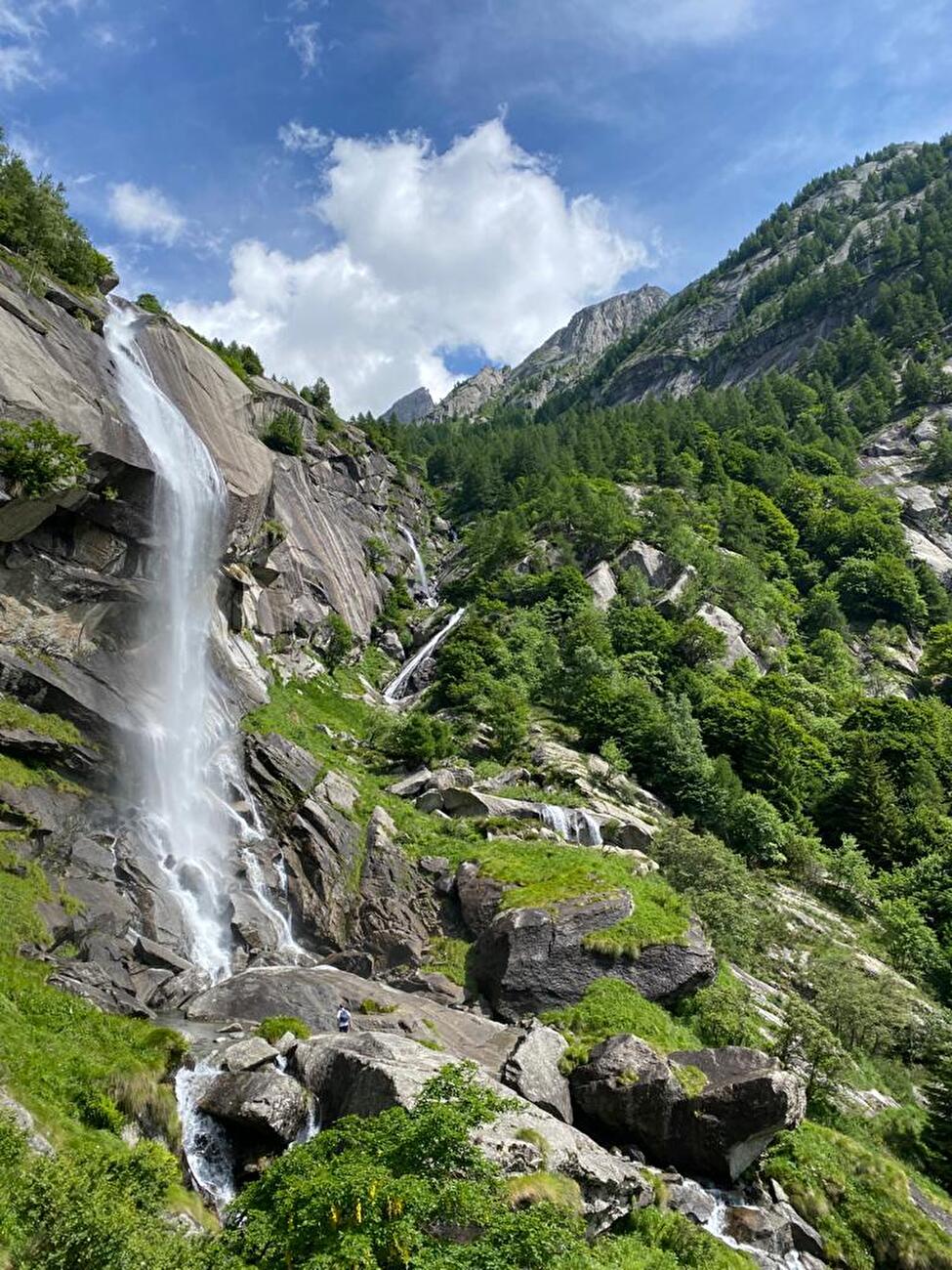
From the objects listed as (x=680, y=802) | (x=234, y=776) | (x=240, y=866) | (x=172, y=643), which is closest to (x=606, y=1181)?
(x=240, y=866)

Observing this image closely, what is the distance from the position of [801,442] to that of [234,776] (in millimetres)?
110252

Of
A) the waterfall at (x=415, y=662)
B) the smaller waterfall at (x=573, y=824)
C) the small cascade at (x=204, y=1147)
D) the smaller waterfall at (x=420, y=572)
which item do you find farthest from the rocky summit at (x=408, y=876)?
the smaller waterfall at (x=420, y=572)

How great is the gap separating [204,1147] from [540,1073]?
8.80m

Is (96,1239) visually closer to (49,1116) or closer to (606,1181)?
(49,1116)

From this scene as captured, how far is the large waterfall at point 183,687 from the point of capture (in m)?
28.4

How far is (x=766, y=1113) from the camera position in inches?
740

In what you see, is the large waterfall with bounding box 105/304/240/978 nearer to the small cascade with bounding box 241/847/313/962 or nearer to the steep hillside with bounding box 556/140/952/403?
the small cascade with bounding box 241/847/313/962

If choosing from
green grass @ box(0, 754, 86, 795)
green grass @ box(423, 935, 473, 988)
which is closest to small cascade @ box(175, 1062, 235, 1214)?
green grass @ box(423, 935, 473, 988)

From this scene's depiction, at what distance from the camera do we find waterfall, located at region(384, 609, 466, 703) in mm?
62906

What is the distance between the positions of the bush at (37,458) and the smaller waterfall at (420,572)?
55883 millimetres

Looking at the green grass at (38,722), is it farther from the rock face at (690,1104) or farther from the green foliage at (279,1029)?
the rock face at (690,1104)

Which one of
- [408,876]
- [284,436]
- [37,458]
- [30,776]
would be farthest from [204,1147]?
[284,436]

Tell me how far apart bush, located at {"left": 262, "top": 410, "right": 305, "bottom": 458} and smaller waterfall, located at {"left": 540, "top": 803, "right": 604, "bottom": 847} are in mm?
47681

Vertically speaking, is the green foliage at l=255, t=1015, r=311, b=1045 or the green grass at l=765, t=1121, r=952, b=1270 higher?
the green grass at l=765, t=1121, r=952, b=1270
